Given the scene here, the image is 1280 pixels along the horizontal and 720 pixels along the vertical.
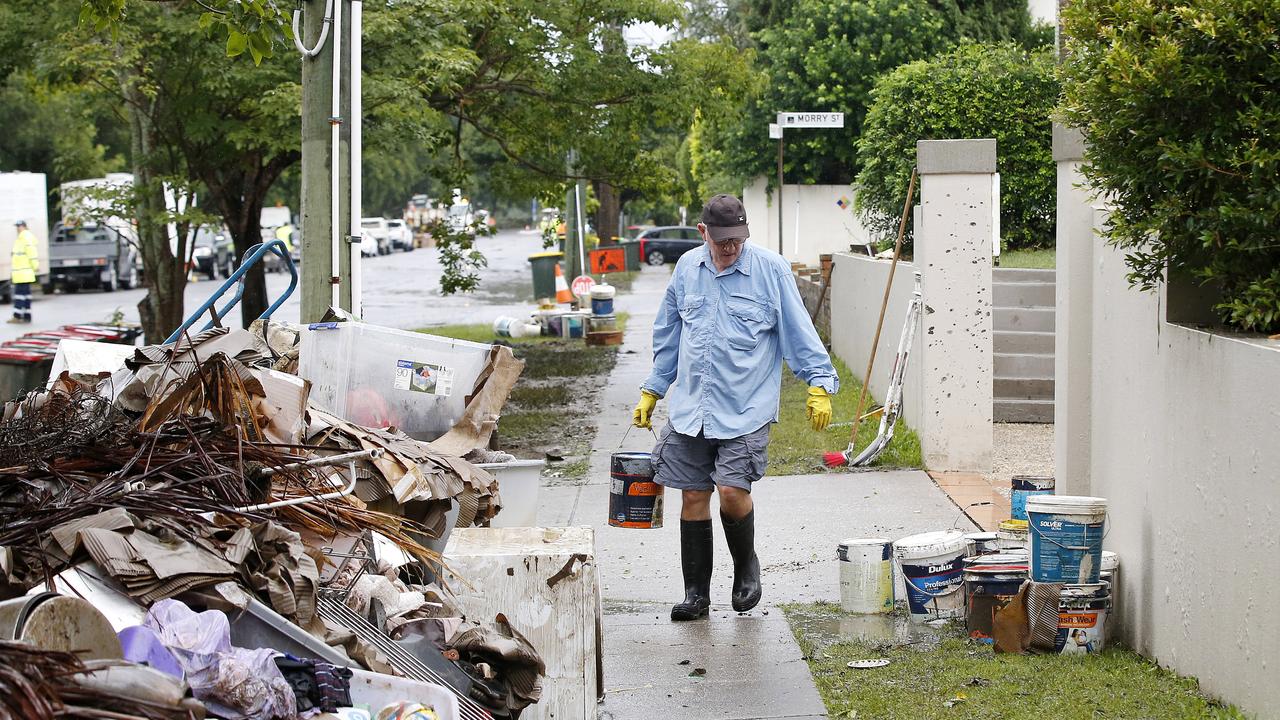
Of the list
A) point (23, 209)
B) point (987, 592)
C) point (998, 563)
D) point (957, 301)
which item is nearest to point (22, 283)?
point (23, 209)

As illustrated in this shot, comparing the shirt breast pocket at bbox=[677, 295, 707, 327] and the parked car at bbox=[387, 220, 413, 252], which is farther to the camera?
the parked car at bbox=[387, 220, 413, 252]

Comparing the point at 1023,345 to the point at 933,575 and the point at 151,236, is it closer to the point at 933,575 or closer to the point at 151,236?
the point at 933,575

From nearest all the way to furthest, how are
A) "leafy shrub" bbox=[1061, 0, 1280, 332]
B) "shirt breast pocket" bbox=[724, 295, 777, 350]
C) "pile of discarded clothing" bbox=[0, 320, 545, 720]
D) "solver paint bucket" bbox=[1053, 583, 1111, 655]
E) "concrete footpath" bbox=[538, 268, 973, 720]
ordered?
"pile of discarded clothing" bbox=[0, 320, 545, 720] → "leafy shrub" bbox=[1061, 0, 1280, 332] → "concrete footpath" bbox=[538, 268, 973, 720] → "solver paint bucket" bbox=[1053, 583, 1111, 655] → "shirt breast pocket" bbox=[724, 295, 777, 350]

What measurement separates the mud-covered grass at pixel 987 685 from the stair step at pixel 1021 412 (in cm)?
575

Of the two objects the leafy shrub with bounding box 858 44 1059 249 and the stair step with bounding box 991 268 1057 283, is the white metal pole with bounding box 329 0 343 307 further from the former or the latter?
the leafy shrub with bounding box 858 44 1059 249

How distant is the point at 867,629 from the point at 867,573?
265mm

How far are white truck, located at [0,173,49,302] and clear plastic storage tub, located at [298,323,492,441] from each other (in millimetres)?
29539

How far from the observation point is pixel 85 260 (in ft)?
115

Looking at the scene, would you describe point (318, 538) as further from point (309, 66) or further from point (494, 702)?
point (309, 66)

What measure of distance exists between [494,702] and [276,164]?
11.0 m

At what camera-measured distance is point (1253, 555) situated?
4277 millimetres

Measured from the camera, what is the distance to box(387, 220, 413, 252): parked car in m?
63.1

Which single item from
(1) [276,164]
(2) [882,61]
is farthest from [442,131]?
(2) [882,61]

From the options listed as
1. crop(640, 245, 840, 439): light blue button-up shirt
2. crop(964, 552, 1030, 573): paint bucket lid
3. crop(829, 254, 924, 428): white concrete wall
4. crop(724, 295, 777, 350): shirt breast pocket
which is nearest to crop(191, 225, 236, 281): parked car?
crop(829, 254, 924, 428): white concrete wall
